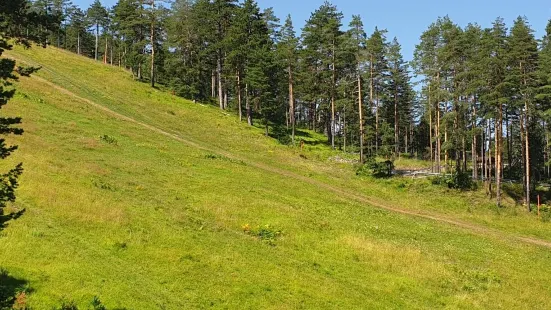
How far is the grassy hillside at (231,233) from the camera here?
63.1 ft

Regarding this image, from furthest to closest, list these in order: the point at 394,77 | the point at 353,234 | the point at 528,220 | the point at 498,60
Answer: the point at 394,77, the point at 498,60, the point at 528,220, the point at 353,234

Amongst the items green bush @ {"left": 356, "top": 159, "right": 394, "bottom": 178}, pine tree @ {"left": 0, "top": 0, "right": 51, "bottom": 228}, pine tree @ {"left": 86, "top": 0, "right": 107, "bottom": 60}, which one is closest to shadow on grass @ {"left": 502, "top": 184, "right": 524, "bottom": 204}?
green bush @ {"left": 356, "top": 159, "right": 394, "bottom": 178}

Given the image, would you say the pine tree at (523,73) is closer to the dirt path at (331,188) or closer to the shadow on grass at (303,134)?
the dirt path at (331,188)

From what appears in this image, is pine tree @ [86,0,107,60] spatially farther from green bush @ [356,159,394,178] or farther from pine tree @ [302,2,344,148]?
green bush @ [356,159,394,178]

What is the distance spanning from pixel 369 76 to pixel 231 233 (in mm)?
42402

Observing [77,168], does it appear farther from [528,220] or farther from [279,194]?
[528,220]

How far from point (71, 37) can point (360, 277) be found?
13302 cm

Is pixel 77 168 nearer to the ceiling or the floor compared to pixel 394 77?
nearer to the floor

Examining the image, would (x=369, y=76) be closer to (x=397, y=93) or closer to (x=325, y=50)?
(x=325, y=50)

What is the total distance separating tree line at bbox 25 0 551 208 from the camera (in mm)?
51750

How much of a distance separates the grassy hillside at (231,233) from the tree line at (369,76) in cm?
1175

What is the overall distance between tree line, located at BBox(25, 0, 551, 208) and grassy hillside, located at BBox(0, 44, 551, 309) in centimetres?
1175

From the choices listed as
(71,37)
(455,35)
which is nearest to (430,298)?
(455,35)

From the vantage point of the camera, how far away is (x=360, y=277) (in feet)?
76.7
